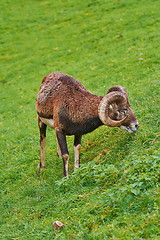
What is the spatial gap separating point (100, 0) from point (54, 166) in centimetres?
2893

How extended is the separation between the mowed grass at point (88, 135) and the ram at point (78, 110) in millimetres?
726

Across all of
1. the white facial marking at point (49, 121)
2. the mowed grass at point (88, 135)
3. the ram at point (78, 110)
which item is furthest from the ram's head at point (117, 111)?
the white facial marking at point (49, 121)

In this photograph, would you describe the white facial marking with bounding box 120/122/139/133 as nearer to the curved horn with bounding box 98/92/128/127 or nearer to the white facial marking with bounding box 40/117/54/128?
the curved horn with bounding box 98/92/128/127

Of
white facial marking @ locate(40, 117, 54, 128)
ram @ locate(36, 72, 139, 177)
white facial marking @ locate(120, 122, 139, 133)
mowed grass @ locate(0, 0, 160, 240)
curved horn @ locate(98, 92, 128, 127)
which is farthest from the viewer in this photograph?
white facial marking @ locate(40, 117, 54, 128)

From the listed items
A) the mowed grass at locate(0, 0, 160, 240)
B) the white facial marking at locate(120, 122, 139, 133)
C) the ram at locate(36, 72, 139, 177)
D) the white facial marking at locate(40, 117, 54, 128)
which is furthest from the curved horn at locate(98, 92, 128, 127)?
the white facial marking at locate(40, 117, 54, 128)

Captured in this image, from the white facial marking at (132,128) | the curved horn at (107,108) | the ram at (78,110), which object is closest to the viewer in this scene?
the curved horn at (107,108)

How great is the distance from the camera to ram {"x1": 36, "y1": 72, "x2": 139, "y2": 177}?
8.95 m

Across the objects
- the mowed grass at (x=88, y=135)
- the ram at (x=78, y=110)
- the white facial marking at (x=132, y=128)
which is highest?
the ram at (x=78, y=110)

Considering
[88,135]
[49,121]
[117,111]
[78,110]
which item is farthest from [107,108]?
[88,135]

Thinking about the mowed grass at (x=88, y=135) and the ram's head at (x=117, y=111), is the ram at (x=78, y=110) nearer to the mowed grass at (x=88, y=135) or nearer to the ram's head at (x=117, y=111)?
the ram's head at (x=117, y=111)

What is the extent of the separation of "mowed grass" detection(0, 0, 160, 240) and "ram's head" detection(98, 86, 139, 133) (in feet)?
1.45

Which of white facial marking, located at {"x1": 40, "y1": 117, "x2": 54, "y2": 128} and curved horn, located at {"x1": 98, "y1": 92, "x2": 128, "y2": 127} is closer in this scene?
curved horn, located at {"x1": 98, "y1": 92, "x2": 128, "y2": 127}

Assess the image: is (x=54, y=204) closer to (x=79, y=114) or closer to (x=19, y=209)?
(x=19, y=209)

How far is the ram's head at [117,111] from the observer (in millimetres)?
8828
